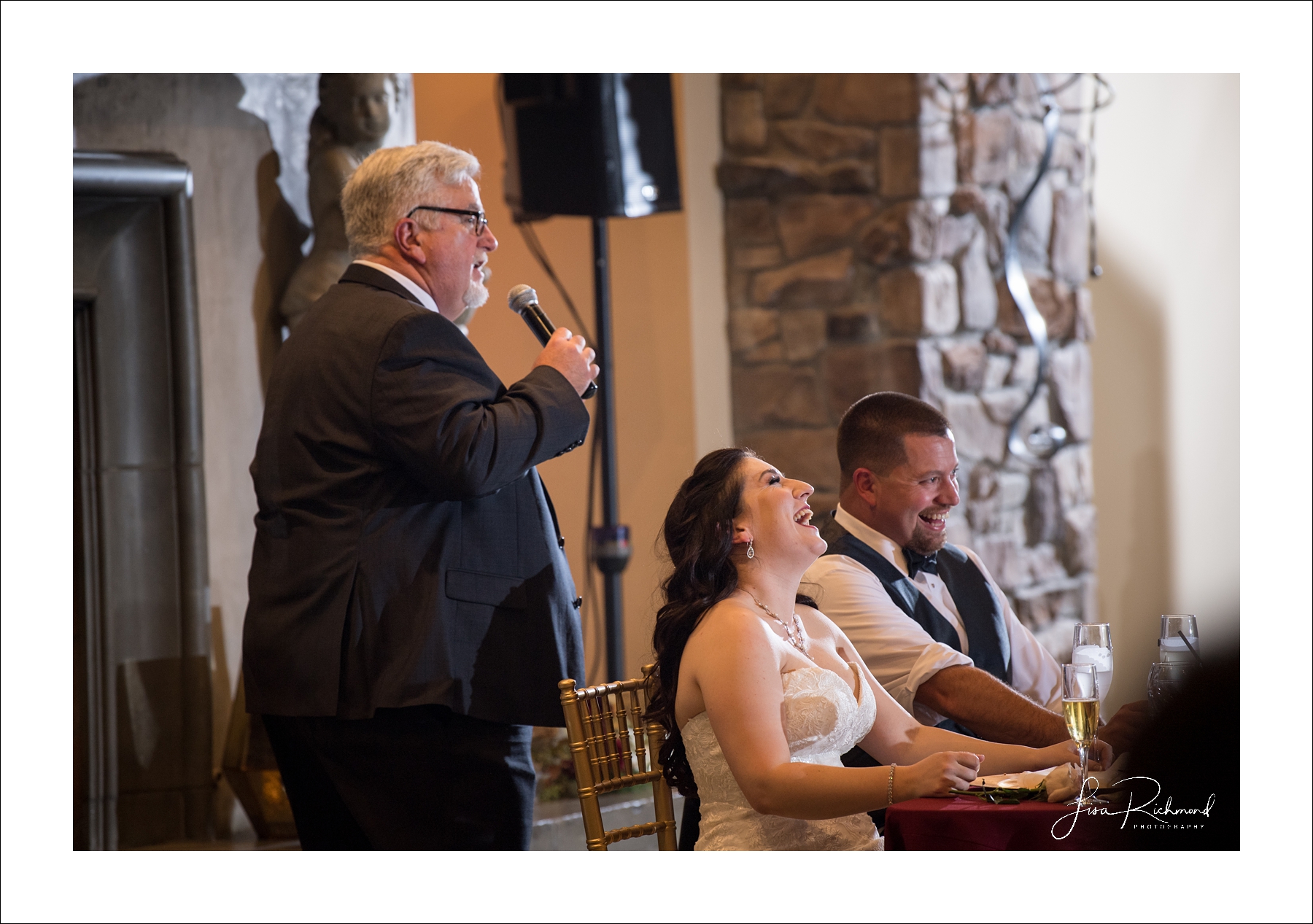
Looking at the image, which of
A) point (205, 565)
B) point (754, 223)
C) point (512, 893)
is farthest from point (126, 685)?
point (754, 223)

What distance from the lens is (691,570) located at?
201 cm

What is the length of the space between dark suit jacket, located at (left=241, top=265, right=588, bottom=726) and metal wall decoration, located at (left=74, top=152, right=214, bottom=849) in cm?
104

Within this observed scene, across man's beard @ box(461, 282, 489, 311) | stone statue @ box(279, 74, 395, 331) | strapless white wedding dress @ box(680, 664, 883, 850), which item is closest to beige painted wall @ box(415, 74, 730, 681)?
stone statue @ box(279, 74, 395, 331)

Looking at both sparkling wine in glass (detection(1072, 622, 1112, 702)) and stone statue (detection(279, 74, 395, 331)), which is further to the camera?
stone statue (detection(279, 74, 395, 331))

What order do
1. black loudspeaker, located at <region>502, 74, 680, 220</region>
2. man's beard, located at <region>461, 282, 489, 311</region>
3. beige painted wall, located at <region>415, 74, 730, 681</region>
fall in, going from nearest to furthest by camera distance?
man's beard, located at <region>461, 282, 489, 311</region>
black loudspeaker, located at <region>502, 74, 680, 220</region>
beige painted wall, located at <region>415, 74, 730, 681</region>

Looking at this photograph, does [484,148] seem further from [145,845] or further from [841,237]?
[145,845]

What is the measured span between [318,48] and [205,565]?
1.32 m

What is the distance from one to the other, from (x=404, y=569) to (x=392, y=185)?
2.01ft

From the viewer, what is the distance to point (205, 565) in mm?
3141

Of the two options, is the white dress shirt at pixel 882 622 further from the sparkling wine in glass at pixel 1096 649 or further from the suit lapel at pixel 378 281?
the suit lapel at pixel 378 281

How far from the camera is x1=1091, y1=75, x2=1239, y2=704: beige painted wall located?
404cm

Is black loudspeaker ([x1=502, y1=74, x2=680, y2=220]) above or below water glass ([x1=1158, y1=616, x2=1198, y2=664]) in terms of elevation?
above

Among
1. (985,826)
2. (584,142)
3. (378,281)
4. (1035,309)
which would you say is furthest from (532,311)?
(1035,309)

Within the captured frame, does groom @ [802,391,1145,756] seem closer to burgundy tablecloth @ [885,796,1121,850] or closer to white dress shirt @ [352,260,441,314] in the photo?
burgundy tablecloth @ [885,796,1121,850]
